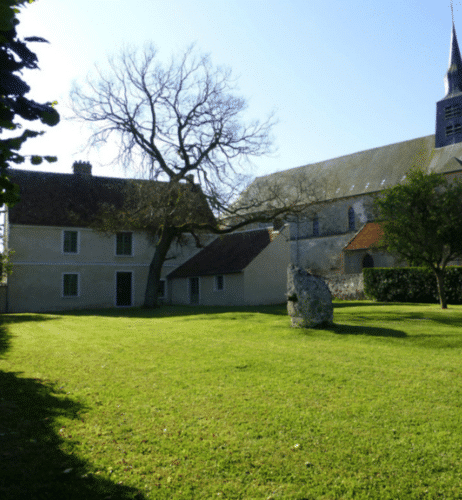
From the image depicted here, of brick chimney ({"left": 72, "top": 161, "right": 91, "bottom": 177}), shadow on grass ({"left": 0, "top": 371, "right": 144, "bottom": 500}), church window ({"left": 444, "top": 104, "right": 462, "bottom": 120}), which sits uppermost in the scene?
church window ({"left": 444, "top": 104, "right": 462, "bottom": 120})

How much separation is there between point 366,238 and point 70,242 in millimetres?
23066

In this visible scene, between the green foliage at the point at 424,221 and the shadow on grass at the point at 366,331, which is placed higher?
the green foliage at the point at 424,221

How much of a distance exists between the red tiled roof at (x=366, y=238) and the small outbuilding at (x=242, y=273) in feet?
33.1

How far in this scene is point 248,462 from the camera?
4125mm

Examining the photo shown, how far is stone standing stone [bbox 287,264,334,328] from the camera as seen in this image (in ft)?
41.4

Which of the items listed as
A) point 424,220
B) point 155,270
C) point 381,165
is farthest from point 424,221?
point 381,165

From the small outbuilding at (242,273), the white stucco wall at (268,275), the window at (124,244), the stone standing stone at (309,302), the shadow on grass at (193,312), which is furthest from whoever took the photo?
the window at (124,244)

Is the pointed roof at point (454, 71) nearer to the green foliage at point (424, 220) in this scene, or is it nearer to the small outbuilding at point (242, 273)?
the small outbuilding at point (242, 273)

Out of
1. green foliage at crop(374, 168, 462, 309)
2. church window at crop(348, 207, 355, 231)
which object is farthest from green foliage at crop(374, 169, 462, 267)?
church window at crop(348, 207, 355, 231)

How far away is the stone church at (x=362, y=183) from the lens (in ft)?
122

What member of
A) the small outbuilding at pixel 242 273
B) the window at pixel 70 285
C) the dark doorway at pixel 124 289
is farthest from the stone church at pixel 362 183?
the window at pixel 70 285

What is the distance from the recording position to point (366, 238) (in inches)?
1438

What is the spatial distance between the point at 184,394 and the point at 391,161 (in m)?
41.4

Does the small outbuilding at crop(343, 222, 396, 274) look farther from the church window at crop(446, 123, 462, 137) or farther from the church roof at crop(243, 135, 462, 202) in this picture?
the church window at crop(446, 123, 462, 137)
